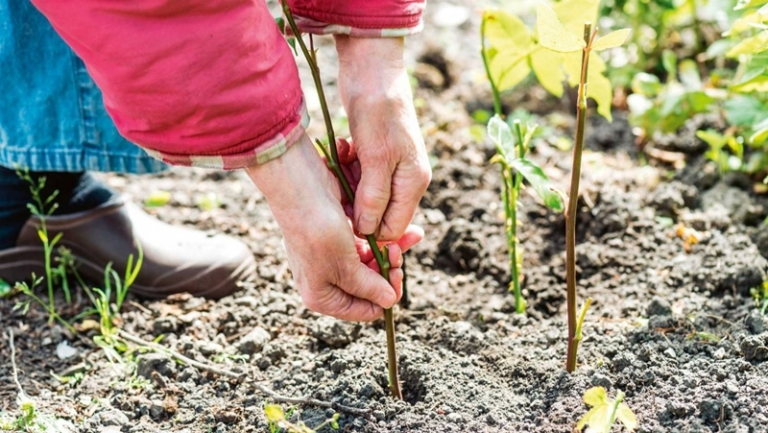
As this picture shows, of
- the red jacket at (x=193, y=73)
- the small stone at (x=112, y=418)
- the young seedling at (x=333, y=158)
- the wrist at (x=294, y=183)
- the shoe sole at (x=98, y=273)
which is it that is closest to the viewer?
the red jacket at (x=193, y=73)

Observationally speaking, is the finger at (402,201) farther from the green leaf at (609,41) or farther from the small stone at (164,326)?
the small stone at (164,326)

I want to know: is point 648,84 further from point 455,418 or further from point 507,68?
point 455,418

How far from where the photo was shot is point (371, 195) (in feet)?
4.76

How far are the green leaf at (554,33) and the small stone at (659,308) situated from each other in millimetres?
704

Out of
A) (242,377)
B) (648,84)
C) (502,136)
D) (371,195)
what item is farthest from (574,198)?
(648,84)

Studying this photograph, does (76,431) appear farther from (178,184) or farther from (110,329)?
(178,184)

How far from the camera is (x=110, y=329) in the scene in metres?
1.99

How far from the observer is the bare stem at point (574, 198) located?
1360 millimetres

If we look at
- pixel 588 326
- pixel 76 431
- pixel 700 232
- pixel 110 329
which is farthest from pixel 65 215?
pixel 700 232

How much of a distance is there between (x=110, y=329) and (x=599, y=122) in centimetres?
174

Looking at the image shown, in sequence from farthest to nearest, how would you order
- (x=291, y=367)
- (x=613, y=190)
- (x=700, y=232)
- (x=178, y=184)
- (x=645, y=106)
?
1. (x=178, y=184)
2. (x=645, y=106)
3. (x=613, y=190)
4. (x=700, y=232)
5. (x=291, y=367)

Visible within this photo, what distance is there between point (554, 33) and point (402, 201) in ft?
1.28

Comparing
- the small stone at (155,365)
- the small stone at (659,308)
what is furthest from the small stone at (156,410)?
the small stone at (659,308)

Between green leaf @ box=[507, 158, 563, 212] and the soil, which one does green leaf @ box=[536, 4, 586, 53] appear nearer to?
green leaf @ box=[507, 158, 563, 212]
